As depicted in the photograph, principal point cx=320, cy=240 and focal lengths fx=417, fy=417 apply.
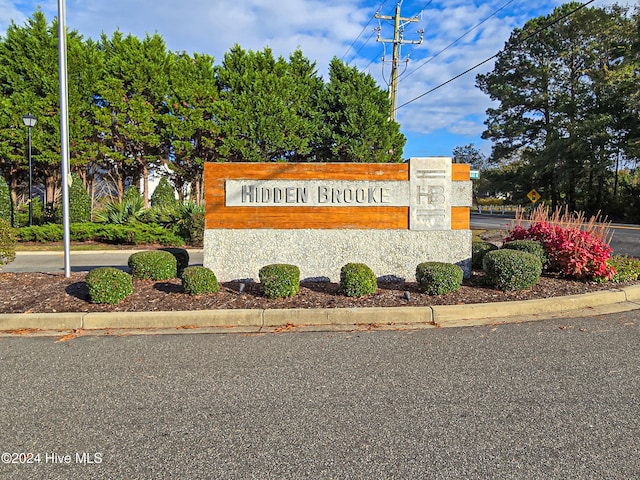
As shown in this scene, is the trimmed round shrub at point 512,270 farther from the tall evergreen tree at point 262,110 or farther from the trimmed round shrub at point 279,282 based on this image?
the tall evergreen tree at point 262,110

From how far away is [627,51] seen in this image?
28.0m

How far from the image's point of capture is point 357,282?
5570 millimetres

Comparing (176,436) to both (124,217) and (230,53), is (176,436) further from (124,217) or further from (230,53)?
(230,53)

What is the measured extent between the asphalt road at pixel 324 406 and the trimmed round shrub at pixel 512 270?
1279 millimetres

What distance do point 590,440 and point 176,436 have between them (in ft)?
8.45

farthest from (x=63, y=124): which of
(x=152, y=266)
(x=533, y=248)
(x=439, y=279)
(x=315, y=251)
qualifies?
(x=533, y=248)

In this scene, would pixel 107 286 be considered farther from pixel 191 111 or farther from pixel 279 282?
pixel 191 111

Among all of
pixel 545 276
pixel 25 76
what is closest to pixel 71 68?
pixel 25 76

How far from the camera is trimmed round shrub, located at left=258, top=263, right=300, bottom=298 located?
5.50m

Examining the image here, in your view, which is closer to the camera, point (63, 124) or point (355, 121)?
point (63, 124)

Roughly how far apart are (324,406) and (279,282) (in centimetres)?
262

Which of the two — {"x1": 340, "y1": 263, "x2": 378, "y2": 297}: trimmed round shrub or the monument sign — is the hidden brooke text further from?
{"x1": 340, "y1": 263, "x2": 378, "y2": 297}: trimmed round shrub

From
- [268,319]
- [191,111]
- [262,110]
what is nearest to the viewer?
[268,319]

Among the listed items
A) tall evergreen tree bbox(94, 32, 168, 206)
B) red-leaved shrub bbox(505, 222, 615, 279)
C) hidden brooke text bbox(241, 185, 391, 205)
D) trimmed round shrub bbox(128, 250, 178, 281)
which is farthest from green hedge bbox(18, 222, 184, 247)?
red-leaved shrub bbox(505, 222, 615, 279)
